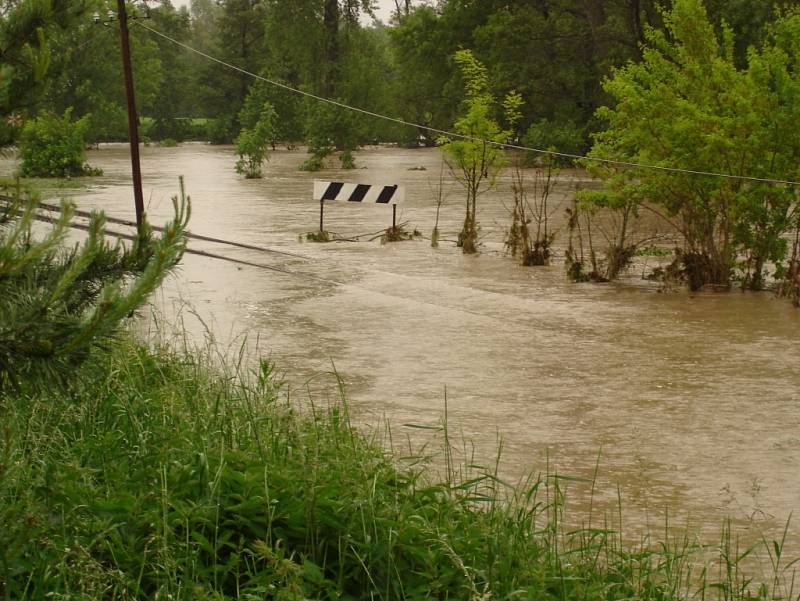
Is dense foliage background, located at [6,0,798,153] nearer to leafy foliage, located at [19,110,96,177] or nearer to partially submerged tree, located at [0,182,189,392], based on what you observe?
leafy foliage, located at [19,110,96,177]

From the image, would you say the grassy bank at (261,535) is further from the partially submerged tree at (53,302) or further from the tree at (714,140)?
the tree at (714,140)

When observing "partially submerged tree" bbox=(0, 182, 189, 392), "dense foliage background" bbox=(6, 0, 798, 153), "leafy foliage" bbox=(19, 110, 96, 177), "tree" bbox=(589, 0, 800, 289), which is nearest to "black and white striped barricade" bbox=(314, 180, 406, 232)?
"tree" bbox=(589, 0, 800, 289)

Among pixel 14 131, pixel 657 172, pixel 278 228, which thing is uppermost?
pixel 14 131

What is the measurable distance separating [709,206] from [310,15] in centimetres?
3693

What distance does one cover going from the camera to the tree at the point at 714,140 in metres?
13.7

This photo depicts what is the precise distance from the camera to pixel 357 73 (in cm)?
5144

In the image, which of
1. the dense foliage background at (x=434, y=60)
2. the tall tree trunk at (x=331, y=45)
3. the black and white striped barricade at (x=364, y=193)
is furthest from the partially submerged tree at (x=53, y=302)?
the tall tree trunk at (x=331, y=45)

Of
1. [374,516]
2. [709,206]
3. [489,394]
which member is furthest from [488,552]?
[709,206]

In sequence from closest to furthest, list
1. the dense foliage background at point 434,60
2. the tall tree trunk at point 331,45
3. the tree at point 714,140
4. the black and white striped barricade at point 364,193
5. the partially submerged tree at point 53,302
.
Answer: the partially submerged tree at point 53,302 < the tree at point 714,140 < the black and white striped barricade at point 364,193 < the dense foliage background at point 434,60 < the tall tree trunk at point 331,45

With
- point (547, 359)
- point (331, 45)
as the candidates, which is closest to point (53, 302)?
point (547, 359)

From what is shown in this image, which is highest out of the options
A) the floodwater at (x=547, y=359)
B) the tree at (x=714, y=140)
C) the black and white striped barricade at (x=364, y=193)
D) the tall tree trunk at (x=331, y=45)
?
the tall tree trunk at (x=331, y=45)

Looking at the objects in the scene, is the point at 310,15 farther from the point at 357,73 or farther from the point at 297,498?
the point at 297,498

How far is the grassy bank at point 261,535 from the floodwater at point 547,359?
1255mm

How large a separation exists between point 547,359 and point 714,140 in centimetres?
451
